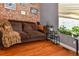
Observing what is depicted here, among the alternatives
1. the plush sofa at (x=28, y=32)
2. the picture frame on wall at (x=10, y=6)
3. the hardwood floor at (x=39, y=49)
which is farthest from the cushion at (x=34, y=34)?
the picture frame on wall at (x=10, y=6)

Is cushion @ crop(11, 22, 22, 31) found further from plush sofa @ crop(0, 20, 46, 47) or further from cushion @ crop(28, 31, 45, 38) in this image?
cushion @ crop(28, 31, 45, 38)

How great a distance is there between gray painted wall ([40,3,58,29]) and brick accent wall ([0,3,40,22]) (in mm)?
65

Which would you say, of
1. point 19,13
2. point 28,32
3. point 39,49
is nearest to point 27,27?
point 28,32

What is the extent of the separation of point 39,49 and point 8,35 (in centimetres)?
51

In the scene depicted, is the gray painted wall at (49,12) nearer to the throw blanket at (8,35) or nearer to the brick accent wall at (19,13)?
the brick accent wall at (19,13)

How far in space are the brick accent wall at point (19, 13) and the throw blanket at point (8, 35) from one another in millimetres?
99

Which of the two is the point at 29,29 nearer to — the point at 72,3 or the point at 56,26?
the point at 56,26

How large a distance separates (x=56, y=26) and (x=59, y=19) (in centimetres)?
12

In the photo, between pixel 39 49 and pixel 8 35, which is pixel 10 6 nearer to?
pixel 8 35

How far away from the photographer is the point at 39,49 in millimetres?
2133

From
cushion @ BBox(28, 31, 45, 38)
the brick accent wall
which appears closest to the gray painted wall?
the brick accent wall

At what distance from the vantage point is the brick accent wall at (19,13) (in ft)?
6.65

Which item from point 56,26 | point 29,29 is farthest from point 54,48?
point 29,29

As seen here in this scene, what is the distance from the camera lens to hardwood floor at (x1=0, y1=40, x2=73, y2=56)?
2.12 metres
